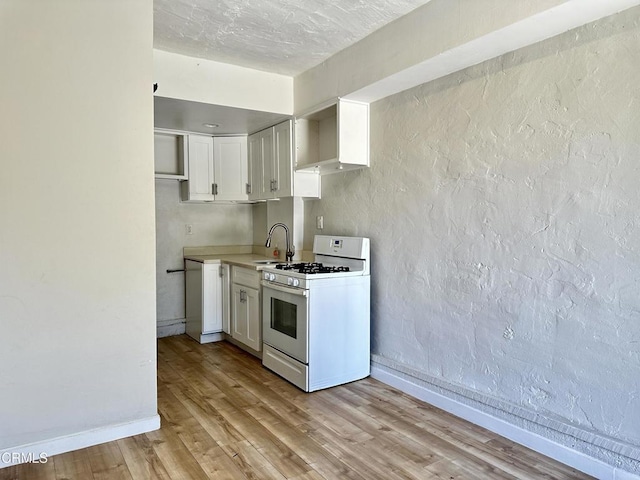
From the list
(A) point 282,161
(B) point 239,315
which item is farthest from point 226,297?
(A) point 282,161

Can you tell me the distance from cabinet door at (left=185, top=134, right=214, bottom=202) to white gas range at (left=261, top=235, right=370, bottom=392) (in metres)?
1.54

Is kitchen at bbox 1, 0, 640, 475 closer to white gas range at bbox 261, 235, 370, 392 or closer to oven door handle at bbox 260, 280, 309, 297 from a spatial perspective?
white gas range at bbox 261, 235, 370, 392

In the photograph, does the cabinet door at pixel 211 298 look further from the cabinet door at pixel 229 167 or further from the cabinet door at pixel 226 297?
the cabinet door at pixel 229 167

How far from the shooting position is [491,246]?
2559 millimetres

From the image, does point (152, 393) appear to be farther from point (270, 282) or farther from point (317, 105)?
point (317, 105)

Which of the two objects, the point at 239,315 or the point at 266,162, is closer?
the point at 239,315

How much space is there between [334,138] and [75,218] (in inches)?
89.7

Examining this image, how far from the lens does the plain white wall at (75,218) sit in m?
2.18

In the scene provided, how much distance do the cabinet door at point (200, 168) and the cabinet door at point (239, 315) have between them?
1112mm

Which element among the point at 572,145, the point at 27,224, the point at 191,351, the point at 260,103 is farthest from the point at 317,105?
the point at 191,351

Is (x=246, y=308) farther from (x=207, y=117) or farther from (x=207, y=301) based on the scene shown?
(x=207, y=117)

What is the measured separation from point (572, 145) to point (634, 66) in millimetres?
405

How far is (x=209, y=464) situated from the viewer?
2182 millimetres

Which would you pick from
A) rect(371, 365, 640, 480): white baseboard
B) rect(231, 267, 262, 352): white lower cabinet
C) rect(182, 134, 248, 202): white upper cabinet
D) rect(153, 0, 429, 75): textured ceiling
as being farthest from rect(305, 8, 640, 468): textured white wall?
rect(182, 134, 248, 202): white upper cabinet
